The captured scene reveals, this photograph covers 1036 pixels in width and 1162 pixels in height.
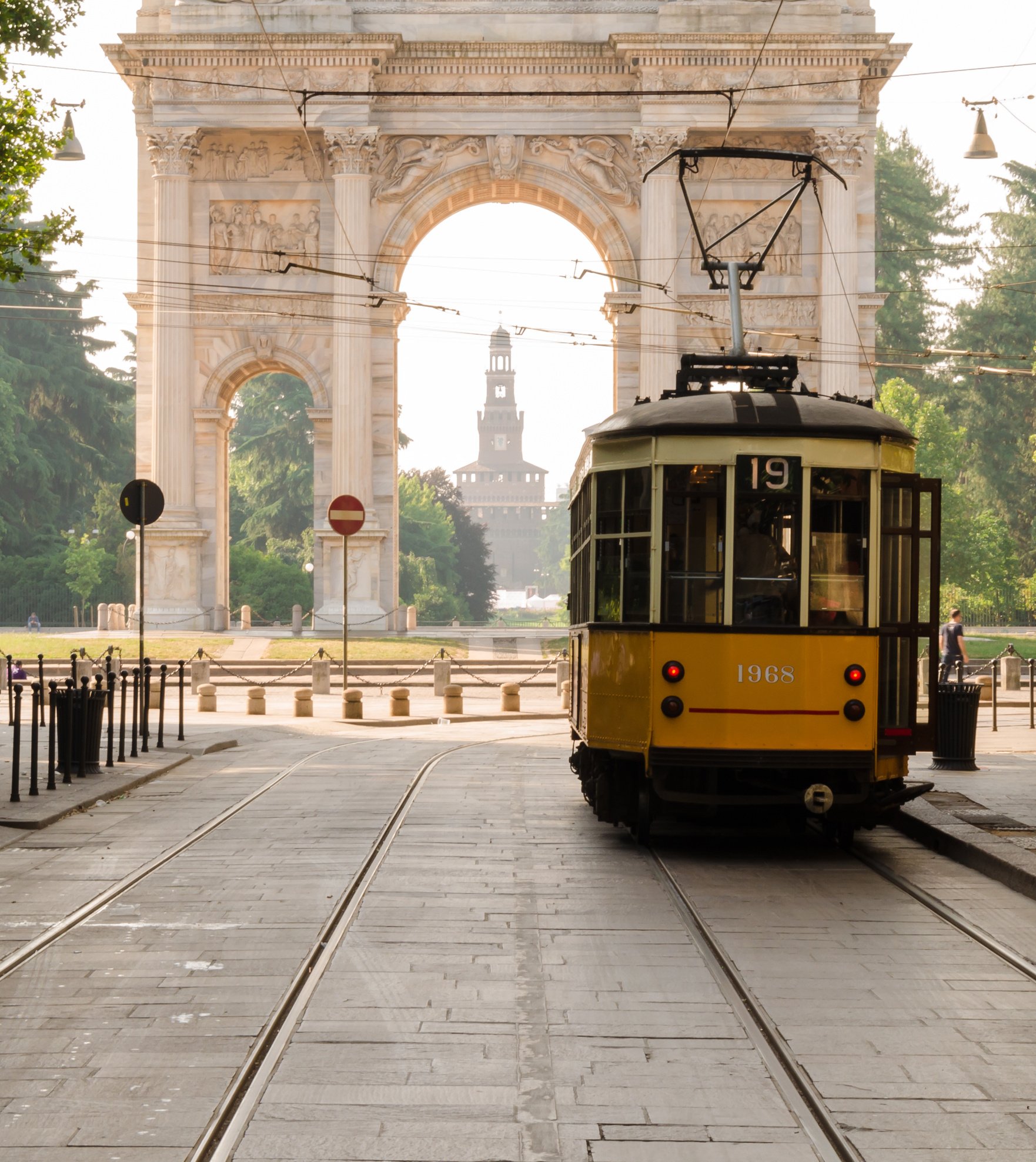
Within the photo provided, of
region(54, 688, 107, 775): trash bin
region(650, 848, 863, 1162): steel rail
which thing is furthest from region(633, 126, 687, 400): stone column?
region(650, 848, 863, 1162): steel rail

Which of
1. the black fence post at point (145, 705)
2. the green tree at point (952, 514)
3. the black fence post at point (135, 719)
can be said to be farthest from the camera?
the green tree at point (952, 514)

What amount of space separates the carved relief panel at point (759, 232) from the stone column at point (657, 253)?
874 millimetres

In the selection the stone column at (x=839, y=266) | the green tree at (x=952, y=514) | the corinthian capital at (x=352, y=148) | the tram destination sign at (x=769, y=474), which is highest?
the corinthian capital at (x=352, y=148)

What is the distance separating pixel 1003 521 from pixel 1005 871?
67447 millimetres

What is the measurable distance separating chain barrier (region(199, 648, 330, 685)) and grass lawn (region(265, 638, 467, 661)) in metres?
0.82

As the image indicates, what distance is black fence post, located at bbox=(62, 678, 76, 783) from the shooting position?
1542cm

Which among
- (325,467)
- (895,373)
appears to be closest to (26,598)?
(325,467)

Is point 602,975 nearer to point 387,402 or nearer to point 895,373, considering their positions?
point 387,402

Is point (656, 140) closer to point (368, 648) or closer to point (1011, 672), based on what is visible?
point (368, 648)

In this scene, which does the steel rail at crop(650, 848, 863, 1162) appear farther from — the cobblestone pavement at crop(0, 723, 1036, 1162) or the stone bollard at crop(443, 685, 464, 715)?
the stone bollard at crop(443, 685, 464, 715)

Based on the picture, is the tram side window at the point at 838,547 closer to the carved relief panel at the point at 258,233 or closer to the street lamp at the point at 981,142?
the street lamp at the point at 981,142

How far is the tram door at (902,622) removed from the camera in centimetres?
1137

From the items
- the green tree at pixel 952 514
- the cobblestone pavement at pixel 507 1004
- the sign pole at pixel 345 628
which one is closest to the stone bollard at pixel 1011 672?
the sign pole at pixel 345 628

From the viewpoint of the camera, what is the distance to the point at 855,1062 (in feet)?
20.1
